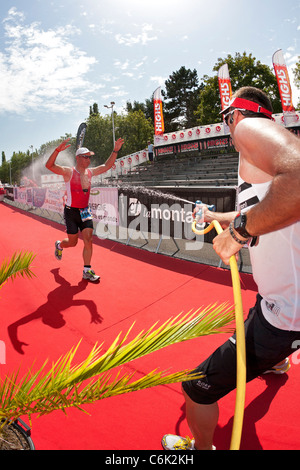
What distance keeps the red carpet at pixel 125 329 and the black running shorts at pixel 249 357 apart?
77cm

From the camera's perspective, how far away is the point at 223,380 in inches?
57.4

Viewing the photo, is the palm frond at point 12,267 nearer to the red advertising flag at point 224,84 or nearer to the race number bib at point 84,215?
the race number bib at point 84,215

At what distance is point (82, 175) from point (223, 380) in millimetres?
4689

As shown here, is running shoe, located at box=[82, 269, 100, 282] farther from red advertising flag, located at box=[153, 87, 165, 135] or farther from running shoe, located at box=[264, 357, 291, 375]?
red advertising flag, located at box=[153, 87, 165, 135]

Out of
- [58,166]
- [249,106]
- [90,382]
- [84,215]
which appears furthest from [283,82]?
[90,382]

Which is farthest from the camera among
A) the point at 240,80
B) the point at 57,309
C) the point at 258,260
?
the point at 240,80

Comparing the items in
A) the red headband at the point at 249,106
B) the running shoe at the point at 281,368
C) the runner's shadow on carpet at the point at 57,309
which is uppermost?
the red headband at the point at 249,106

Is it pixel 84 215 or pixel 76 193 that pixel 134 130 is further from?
pixel 84 215

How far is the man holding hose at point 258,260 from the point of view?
1.12 metres

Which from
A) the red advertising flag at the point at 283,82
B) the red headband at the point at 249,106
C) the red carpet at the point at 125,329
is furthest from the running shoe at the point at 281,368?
the red advertising flag at the point at 283,82

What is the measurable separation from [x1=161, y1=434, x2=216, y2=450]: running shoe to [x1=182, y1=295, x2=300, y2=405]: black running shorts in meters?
0.46

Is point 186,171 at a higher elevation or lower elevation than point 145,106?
lower

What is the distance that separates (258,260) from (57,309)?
3.26 m

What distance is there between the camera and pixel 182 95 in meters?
59.6
